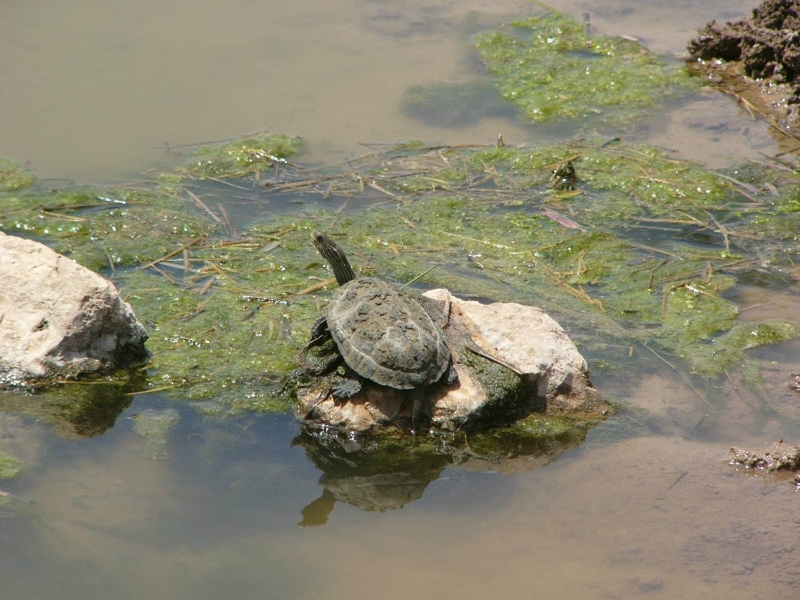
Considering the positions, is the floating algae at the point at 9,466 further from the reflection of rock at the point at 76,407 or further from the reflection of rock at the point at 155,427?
the reflection of rock at the point at 155,427

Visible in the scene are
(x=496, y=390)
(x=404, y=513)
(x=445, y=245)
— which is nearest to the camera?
(x=404, y=513)

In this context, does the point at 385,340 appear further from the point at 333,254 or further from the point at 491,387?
the point at 333,254

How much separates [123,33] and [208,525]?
6.18 metres

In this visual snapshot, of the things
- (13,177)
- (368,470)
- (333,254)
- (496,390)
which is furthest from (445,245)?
(13,177)

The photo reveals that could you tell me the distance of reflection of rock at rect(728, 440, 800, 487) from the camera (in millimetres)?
3623

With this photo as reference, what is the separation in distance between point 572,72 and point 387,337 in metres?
5.33

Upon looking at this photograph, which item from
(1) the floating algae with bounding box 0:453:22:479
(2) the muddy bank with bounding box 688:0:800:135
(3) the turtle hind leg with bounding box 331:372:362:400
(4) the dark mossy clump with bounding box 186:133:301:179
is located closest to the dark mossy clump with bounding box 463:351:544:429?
(3) the turtle hind leg with bounding box 331:372:362:400

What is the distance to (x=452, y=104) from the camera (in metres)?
7.35

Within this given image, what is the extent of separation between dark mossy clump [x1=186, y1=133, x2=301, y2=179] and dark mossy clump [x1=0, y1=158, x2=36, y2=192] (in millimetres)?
1165

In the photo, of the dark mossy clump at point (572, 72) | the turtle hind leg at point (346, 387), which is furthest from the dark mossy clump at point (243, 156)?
the turtle hind leg at point (346, 387)

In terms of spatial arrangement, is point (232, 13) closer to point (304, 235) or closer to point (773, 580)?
point (304, 235)

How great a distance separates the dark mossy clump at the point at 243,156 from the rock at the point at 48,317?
245 cm

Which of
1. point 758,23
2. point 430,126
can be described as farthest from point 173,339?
point 758,23

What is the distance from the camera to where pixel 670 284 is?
518 cm
